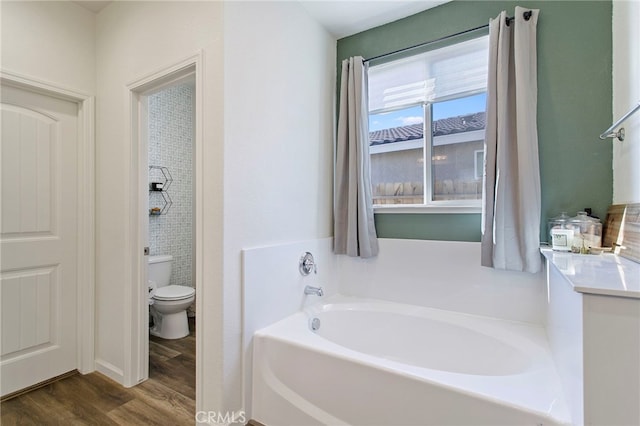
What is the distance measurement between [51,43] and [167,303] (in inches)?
82.9

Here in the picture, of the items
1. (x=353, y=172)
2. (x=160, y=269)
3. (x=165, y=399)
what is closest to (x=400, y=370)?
(x=353, y=172)

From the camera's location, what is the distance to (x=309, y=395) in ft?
4.77

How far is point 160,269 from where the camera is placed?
2.95 m

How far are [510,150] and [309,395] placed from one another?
1.77 metres

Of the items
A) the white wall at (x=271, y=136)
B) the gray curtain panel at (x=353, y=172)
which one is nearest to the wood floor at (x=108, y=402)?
the white wall at (x=271, y=136)

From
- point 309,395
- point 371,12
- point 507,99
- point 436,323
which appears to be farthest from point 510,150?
point 309,395

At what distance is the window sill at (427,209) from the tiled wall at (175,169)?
2270 millimetres

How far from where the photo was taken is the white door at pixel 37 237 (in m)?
1.85

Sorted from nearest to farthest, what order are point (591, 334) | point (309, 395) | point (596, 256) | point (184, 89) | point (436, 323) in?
Result: point (591, 334) < point (596, 256) < point (309, 395) < point (436, 323) < point (184, 89)

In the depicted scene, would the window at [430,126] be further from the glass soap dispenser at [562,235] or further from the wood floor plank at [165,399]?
the wood floor plank at [165,399]

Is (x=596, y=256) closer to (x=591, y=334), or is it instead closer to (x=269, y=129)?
(x=591, y=334)

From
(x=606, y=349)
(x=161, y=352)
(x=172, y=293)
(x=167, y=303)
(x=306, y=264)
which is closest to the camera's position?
(x=606, y=349)

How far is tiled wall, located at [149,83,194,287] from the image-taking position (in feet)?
10.1

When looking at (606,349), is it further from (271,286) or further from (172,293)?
(172,293)
